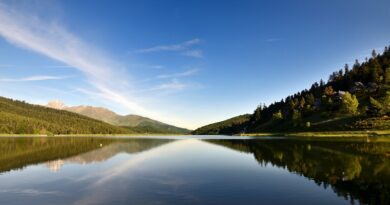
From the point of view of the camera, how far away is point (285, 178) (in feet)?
146

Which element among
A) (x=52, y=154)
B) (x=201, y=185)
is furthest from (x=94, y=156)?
(x=201, y=185)

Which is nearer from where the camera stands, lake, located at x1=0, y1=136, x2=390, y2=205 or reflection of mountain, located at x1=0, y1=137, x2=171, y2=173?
lake, located at x1=0, y1=136, x2=390, y2=205

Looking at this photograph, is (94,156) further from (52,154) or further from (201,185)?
(201,185)

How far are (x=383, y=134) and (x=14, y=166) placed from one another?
149962 mm

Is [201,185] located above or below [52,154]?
below

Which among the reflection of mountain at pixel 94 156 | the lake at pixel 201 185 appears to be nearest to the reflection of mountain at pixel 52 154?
the reflection of mountain at pixel 94 156

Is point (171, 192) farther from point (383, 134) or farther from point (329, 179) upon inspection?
point (383, 134)

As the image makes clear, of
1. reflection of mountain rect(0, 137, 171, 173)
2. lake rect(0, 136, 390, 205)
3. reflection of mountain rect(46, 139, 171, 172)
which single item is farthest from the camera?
reflection of mountain rect(0, 137, 171, 173)

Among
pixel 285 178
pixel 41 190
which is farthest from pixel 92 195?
pixel 285 178

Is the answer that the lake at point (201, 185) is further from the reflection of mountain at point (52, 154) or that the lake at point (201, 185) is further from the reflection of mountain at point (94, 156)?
the reflection of mountain at point (52, 154)

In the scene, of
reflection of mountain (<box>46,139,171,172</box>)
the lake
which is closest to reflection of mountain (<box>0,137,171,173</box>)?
reflection of mountain (<box>46,139,171,172</box>)

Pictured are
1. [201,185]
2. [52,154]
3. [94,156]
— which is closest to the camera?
[201,185]

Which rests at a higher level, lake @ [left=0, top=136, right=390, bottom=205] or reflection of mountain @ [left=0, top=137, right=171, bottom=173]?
reflection of mountain @ [left=0, top=137, right=171, bottom=173]

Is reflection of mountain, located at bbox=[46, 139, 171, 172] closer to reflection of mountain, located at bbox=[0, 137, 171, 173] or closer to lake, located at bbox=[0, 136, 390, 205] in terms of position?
reflection of mountain, located at bbox=[0, 137, 171, 173]
